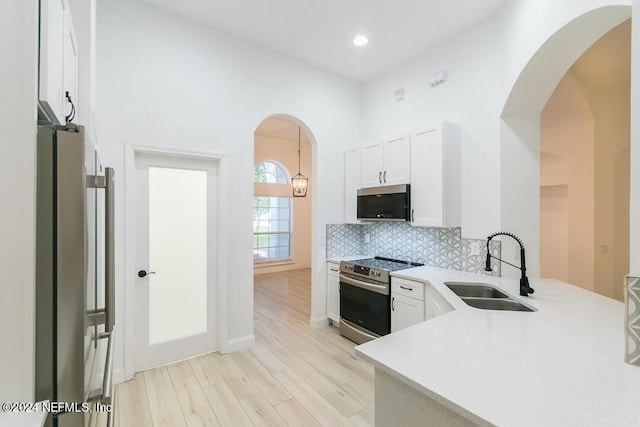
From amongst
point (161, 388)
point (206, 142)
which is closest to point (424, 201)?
point (206, 142)

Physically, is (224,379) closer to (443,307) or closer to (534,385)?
(443,307)

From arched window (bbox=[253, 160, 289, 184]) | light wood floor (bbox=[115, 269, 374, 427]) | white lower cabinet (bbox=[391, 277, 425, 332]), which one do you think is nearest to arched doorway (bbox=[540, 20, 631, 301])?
white lower cabinet (bbox=[391, 277, 425, 332])

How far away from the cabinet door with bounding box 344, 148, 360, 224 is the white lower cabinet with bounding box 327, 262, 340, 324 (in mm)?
716

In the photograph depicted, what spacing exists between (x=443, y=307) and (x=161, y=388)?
2.53 metres

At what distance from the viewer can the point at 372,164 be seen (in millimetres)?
3725

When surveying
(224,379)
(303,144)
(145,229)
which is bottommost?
(224,379)

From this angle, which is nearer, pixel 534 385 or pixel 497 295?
pixel 534 385

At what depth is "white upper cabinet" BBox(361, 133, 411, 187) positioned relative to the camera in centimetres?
332

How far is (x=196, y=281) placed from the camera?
122 inches

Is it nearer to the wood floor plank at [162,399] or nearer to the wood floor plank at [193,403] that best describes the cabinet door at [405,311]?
the wood floor plank at [193,403]

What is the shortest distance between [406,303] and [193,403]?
82.6 inches

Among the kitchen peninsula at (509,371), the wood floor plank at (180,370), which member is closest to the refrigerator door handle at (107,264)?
the kitchen peninsula at (509,371)

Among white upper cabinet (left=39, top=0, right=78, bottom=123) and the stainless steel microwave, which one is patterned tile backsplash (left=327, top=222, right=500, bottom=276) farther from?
white upper cabinet (left=39, top=0, right=78, bottom=123)

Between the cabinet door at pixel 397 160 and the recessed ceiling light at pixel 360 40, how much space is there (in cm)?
116
